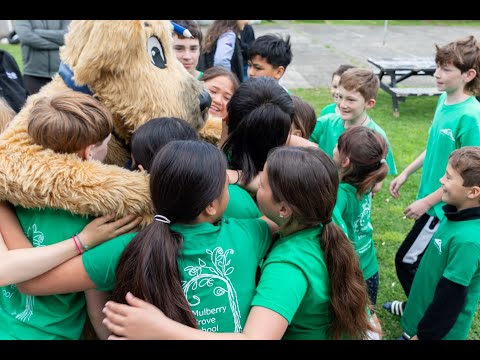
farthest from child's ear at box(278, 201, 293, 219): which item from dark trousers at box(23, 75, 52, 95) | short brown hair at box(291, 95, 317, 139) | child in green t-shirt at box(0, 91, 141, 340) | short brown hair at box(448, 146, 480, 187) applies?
dark trousers at box(23, 75, 52, 95)

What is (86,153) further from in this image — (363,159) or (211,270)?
(363,159)

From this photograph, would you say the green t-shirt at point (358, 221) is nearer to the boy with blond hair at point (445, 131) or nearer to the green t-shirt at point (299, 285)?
the boy with blond hair at point (445, 131)

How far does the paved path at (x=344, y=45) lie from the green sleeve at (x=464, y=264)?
7.43 metres

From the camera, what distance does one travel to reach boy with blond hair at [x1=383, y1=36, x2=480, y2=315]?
9.26 feet

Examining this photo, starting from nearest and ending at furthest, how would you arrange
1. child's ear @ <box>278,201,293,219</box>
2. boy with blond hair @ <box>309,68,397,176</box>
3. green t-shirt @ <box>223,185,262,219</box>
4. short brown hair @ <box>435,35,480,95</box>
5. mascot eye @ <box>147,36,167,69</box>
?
child's ear @ <box>278,201,293,219</box> → green t-shirt @ <box>223,185,262,219</box> → mascot eye @ <box>147,36,167,69</box> → short brown hair @ <box>435,35,480,95</box> → boy with blond hair @ <box>309,68,397,176</box>

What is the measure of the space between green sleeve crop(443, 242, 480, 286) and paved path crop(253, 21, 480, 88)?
7433mm

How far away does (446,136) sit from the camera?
9.60 ft

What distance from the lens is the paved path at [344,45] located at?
33.7 feet

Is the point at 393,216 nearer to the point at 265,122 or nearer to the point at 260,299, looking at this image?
the point at 265,122

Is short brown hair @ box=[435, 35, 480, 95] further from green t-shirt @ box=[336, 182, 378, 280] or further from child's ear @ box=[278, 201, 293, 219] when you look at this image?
child's ear @ box=[278, 201, 293, 219]

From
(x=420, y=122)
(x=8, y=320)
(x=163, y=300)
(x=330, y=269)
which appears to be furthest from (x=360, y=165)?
(x=420, y=122)

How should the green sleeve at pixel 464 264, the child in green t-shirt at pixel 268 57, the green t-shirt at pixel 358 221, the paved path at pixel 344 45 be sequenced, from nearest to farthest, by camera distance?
the green sleeve at pixel 464 264, the green t-shirt at pixel 358 221, the child in green t-shirt at pixel 268 57, the paved path at pixel 344 45

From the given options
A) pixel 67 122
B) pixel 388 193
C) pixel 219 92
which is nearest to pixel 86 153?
pixel 67 122

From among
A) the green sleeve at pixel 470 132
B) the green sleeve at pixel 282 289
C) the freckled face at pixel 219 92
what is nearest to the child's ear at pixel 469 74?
the green sleeve at pixel 470 132
